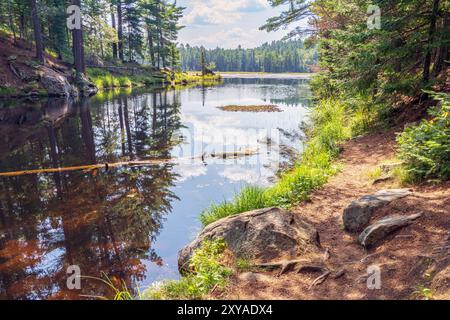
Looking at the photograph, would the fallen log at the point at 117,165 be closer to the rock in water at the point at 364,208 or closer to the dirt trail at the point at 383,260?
the dirt trail at the point at 383,260

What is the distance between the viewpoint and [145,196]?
7543 millimetres

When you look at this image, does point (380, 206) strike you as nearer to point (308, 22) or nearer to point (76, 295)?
point (76, 295)

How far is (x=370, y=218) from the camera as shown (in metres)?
4.74

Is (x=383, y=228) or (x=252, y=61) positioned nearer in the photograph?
(x=383, y=228)

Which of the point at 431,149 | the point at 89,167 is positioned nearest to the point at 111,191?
the point at 89,167

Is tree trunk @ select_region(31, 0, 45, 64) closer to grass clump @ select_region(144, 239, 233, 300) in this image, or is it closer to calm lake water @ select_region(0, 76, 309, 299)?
calm lake water @ select_region(0, 76, 309, 299)

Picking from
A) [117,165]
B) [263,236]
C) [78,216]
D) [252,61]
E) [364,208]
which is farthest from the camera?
[252,61]

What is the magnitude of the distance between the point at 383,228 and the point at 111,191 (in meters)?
5.93

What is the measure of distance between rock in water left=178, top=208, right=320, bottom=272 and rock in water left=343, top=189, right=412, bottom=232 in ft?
2.03

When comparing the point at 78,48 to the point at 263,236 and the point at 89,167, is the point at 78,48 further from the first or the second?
the point at 263,236

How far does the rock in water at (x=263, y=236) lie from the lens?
432cm

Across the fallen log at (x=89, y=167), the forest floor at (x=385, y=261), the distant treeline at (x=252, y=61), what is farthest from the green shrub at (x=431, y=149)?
the distant treeline at (x=252, y=61)

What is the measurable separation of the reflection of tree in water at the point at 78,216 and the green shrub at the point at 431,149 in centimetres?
447

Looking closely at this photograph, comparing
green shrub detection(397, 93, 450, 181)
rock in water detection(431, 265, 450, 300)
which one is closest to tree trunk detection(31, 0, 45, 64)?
green shrub detection(397, 93, 450, 181)
